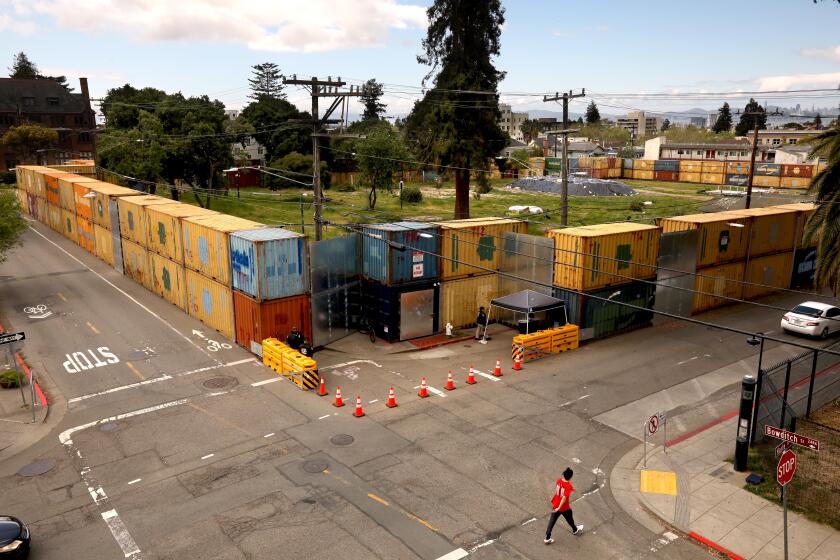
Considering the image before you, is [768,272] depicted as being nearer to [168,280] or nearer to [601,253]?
[601,253]

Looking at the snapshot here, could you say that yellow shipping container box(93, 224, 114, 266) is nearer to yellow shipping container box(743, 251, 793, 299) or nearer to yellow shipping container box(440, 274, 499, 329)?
yellow shipping container box(440, 274, 499, 329)

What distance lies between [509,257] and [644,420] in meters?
11.2

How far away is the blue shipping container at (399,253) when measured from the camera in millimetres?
25328

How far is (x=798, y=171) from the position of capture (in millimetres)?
89625

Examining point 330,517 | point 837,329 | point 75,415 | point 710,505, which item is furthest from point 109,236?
point 837,329

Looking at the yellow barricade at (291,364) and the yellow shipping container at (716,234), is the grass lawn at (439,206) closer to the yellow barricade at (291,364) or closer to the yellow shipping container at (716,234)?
the yellow shipping container at (716,234)

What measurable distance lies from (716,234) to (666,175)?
8687 cm

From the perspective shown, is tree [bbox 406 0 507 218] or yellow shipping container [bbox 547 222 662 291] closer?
yellow shipping container [bbox 547 222 662 291]

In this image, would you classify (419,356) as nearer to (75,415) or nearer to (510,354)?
(510,354)

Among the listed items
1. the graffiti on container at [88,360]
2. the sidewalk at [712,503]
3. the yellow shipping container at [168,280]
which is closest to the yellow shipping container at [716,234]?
the sidewalk at [712,503]

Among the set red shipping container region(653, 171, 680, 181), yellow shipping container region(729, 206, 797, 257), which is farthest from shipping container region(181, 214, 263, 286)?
red shipping container region(653, 171, 680, 181)

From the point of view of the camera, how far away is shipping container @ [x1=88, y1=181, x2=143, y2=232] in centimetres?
3712

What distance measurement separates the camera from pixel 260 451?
1677 cm

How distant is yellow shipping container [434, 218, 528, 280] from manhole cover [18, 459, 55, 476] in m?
16.0
